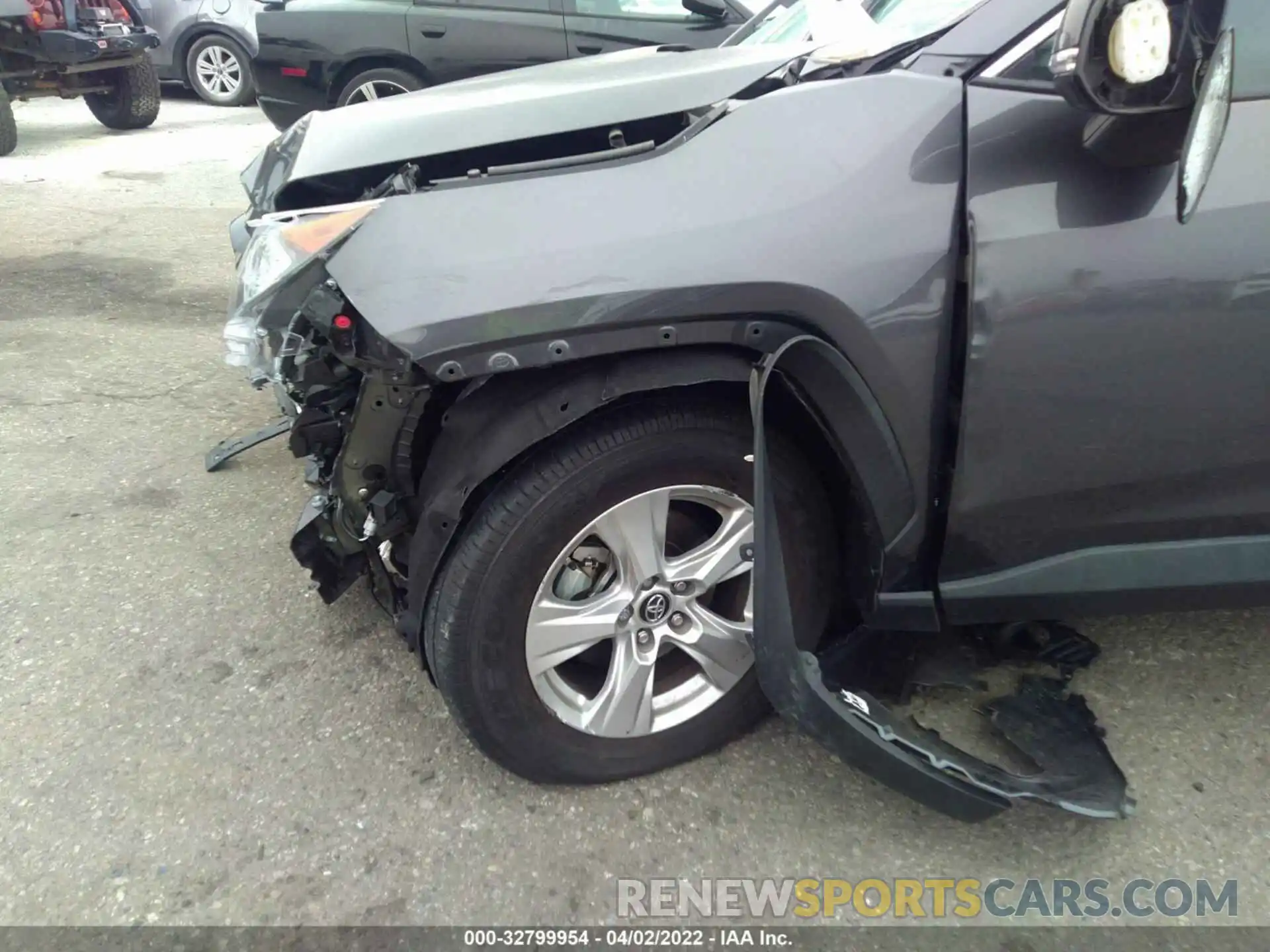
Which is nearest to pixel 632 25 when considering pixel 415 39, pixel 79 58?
pixel 415 39

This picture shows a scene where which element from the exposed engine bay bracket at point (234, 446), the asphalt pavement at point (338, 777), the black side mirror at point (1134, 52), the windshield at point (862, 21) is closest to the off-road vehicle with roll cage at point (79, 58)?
the exposed engine bay bracket at point (234, 446)

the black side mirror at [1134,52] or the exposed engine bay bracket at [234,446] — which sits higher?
the black side mirror at [1134,52]

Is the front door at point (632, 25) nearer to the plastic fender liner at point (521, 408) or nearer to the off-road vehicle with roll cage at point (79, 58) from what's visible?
the off-road vehicle with roll cage at point (79, 58)

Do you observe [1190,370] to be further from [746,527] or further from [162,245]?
[162,245]

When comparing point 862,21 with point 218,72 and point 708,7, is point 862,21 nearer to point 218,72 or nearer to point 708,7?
point 708,7

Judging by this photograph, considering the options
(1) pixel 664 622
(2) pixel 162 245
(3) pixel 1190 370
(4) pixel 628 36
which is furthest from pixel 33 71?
(3) pixel 1190 370

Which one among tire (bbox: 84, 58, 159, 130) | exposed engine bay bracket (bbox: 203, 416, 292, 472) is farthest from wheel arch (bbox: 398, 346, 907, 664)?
tire (bbox: 84, 58, 159, 130)

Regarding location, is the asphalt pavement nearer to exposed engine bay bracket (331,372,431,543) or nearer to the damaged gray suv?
the damaged gray suv

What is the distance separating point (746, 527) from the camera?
2039 millimetres

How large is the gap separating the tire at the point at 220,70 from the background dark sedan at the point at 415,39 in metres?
3.99

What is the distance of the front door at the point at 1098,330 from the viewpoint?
171 cm

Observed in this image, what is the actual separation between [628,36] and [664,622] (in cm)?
562

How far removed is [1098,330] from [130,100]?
9.73 meters

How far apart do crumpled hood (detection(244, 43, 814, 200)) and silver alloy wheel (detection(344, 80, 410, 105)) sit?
4.81 m
